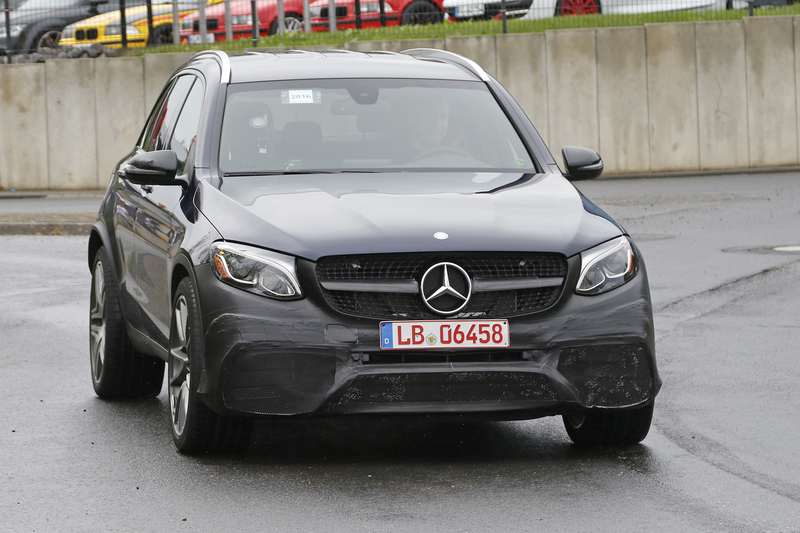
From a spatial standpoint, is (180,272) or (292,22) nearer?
(180,272)

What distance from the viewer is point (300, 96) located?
7.04m

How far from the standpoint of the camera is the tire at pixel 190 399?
579 cm

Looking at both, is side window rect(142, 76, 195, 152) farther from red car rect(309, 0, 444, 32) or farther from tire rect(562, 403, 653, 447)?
red car rect(309, 0, 444, 32)

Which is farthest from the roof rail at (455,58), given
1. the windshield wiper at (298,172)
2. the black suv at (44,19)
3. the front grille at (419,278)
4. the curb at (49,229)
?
the black suv at (44,19)

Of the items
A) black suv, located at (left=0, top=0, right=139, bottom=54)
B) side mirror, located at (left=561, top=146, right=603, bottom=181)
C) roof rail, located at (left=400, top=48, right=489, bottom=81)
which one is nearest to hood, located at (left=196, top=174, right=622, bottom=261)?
side mirror, located at (left=561, top=146, right=603, bottom=181)

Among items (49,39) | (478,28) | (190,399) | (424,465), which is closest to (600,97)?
(478,28)

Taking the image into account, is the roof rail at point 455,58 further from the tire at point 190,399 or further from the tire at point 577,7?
the tire at point 577,7

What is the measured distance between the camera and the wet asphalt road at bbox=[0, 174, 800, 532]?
5.11 meters

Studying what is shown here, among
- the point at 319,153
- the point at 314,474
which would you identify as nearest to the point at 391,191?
the point at 319,153

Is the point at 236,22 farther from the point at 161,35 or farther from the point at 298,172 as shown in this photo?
the point at 298,172

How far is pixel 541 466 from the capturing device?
19.4 feet

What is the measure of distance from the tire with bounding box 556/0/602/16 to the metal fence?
0.02 m

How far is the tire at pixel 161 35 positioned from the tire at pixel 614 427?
787 inches

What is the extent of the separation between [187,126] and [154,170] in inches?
27.3
